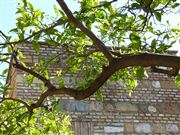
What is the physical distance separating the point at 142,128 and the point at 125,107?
40 centimetres

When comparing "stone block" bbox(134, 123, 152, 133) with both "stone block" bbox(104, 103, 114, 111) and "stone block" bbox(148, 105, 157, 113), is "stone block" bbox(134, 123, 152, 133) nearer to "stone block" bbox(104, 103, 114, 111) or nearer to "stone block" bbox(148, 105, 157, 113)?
"stone block" bbox(148, 105, 157, 113)

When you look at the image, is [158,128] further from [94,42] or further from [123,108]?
[94,42]

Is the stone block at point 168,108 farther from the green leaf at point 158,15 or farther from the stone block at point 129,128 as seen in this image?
the green leaf at point 158,15

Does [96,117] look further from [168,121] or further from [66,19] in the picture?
[66,19]

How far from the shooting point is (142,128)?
21.0ft

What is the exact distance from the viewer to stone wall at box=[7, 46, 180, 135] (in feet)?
20.3

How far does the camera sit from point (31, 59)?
6.32m

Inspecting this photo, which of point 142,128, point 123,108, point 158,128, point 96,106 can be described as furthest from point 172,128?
point 96,106

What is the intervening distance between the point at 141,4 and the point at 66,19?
0.52 metres

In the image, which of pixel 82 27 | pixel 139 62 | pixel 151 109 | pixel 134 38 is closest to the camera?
pixel 139 62

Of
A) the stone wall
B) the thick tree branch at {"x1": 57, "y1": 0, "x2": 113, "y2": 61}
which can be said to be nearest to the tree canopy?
the thick tree branch at {"x1": 57, "y1": 0, "x2": 113, "y2": 61}

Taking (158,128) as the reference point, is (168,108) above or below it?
above

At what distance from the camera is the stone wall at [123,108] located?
20.3 ft

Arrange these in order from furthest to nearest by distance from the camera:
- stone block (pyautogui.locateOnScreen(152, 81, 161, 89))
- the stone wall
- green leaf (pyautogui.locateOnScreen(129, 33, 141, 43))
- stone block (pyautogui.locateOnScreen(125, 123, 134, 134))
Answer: stone block (pyautogui.locateOnScreen(152, 81, 161, 89)) < stone block (pyautogui.locateOnScreen(125, 123, 134, 134)) < the stone wall < green leaf (pyautogui.locateOnScreen(129, 33, 141, 43))
